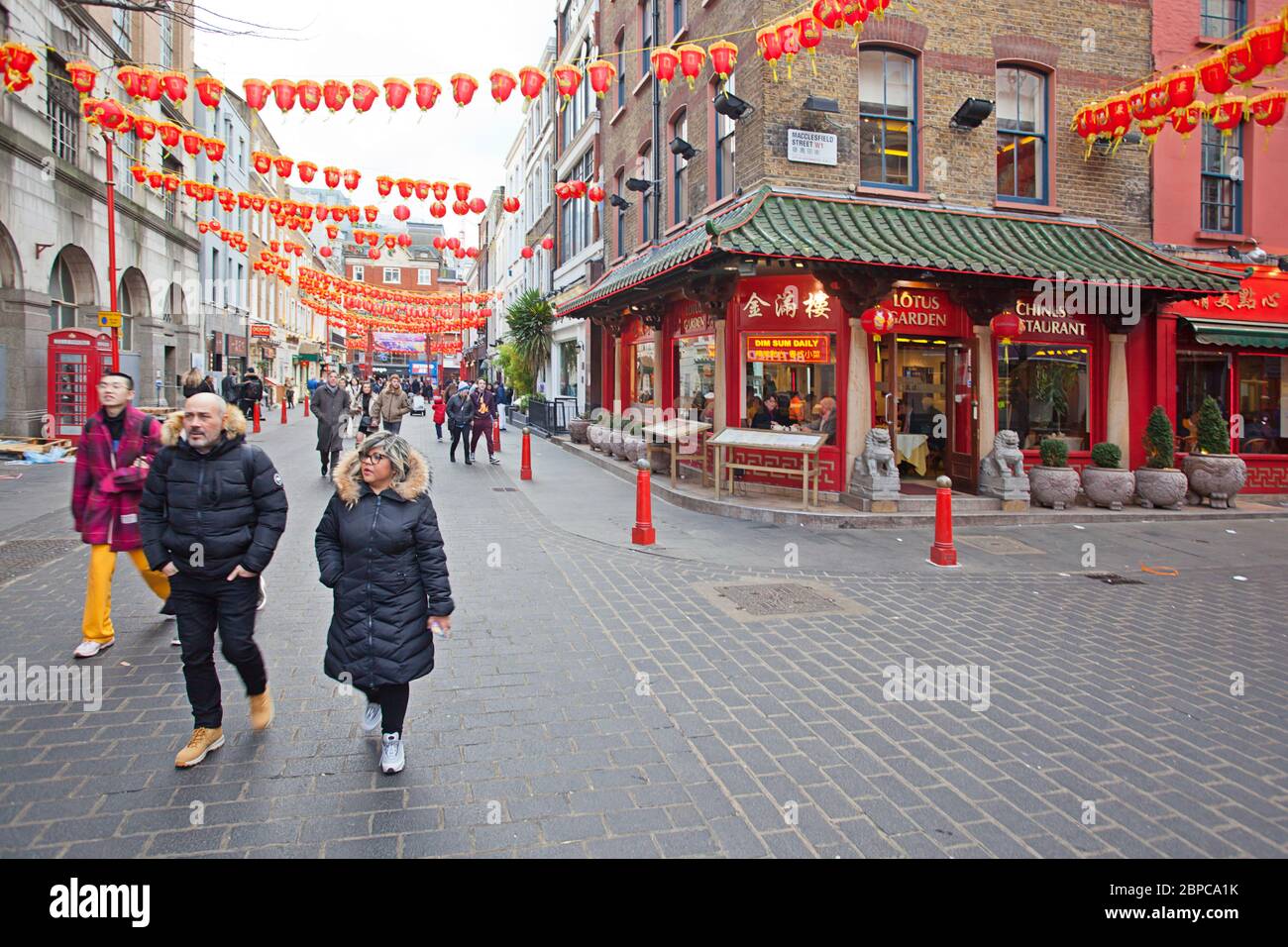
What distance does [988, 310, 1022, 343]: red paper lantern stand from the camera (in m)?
12.2

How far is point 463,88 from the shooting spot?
10523mm

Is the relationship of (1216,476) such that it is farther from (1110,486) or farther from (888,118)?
(888,118)

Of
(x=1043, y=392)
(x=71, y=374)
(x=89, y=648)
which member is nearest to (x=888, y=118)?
(x=1043, y=392)

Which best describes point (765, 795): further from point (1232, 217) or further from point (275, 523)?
point (1232, 217)

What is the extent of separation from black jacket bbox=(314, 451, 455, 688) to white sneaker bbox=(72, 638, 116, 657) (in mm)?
2504

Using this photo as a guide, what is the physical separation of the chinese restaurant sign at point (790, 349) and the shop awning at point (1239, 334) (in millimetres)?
6744

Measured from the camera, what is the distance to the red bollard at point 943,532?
8570 mm

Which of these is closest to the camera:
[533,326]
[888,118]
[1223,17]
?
[888,118]

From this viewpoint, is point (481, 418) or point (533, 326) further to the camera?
point (533, 326)

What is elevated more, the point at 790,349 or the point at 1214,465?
the point at 790,349

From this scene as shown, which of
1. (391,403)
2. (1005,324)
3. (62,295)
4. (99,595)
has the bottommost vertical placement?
(99,595)

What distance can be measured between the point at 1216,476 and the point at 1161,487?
1.06 metres
